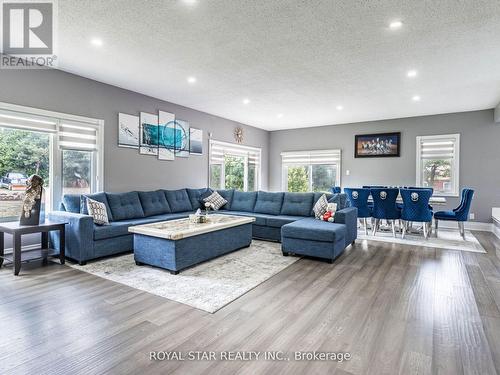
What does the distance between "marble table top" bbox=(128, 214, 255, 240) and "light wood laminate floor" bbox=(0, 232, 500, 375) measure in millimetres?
689

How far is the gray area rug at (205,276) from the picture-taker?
2752mm

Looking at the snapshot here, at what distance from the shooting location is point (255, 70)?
4258mm

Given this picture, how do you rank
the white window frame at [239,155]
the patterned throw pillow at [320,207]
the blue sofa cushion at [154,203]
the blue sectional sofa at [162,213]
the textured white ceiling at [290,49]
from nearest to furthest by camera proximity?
1. the textured white ceiling at [290,49]
2. the blue sectional sofa at [162,213]
3. the patterned throw pillow at [320,207]
4. the blue sofa cushion at [154,203]
5. the white window frame at [239,155]

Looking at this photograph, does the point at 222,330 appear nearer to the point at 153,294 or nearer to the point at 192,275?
the point at 153,294

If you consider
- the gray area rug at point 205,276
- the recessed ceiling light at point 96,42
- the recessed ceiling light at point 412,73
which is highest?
the recessed ceiling light at point 412,73

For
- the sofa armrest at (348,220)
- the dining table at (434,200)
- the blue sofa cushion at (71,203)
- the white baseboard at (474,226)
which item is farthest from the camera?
the white baseboard at (474,226)

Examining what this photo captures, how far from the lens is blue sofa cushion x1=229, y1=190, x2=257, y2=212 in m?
6.01

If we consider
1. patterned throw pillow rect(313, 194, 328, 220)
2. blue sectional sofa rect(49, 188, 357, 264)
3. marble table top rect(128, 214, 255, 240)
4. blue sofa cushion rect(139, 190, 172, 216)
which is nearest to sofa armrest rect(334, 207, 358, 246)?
blue sectional sofa rect(49, 188, 357, 264)

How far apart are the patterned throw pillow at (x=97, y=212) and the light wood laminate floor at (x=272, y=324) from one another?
2.57 ft

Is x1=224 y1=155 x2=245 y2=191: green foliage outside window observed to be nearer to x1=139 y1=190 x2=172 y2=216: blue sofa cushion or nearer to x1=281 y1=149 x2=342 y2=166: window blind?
x1=281 y1=149 x2=342 y2=166: window blind

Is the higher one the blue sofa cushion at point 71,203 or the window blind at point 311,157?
the window blind at point 311,157

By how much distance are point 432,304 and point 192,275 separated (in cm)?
246

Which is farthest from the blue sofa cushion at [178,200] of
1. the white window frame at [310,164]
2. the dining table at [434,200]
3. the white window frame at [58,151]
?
the white window frame at [310,164]

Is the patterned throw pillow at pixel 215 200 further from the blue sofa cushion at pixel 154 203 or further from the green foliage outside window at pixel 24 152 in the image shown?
the green foliage outside window at pixel 24 152
